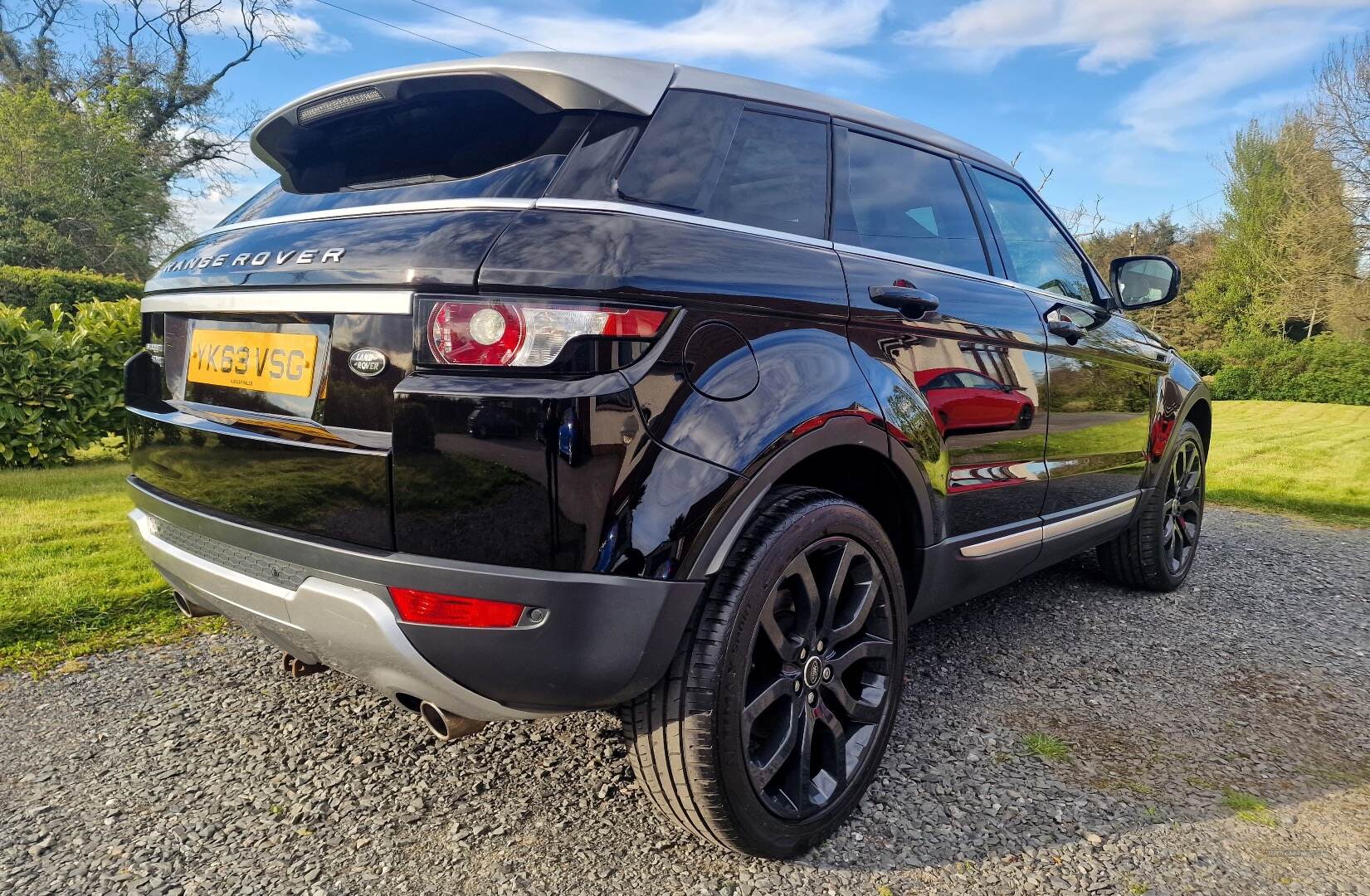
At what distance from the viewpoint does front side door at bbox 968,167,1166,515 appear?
3.07 meters

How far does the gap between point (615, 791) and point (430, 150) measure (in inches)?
65.3

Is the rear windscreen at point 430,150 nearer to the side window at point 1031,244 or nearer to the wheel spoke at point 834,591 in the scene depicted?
the wheel spoke at point 834,591

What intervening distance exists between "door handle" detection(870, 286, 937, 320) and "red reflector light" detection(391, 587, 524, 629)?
1.27m

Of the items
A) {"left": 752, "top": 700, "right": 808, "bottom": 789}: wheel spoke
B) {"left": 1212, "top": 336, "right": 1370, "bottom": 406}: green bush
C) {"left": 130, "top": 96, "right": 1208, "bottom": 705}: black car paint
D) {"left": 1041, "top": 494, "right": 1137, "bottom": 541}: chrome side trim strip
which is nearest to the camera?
{"left": 130, "top": 96, "right": 1208, "bottom": 705}: black car paint

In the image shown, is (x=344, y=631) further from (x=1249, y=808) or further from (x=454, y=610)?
(x=1249, y=808)

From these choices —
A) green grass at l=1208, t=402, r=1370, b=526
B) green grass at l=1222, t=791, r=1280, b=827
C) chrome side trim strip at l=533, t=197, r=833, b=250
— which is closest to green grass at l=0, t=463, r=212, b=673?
chrome side trim strip at l=533, t=197, r=833, b=250

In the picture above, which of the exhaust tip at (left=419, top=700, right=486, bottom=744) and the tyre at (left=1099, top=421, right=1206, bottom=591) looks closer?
the exhaust tip at (left=419, top=700, right=486, bottom=744)

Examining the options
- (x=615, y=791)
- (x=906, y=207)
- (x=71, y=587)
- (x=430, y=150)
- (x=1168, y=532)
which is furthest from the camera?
(x=1168, y=532)

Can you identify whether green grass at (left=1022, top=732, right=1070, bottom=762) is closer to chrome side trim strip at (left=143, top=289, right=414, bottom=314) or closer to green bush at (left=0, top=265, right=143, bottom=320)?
chrome side trim strip at (left=143, top=289, right=414, bottom=314)

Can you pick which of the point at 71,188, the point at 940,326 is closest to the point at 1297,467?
the point at 940,326

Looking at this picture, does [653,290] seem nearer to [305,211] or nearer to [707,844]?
[305,211]

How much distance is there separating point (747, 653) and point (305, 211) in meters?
1.44

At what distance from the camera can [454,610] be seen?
1.55 metres

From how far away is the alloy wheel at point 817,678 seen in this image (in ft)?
6.33
